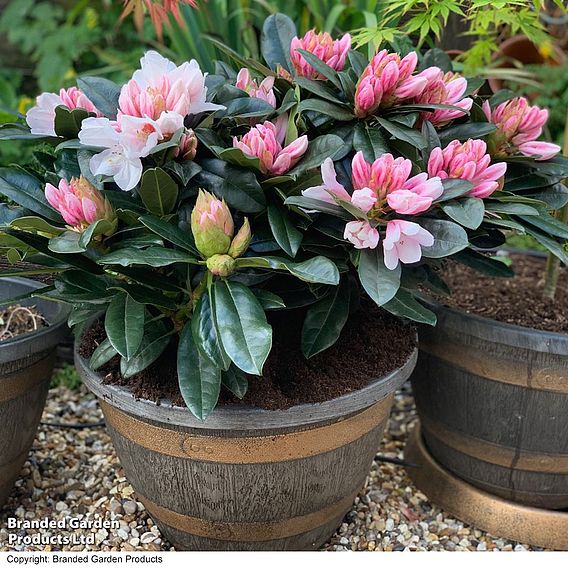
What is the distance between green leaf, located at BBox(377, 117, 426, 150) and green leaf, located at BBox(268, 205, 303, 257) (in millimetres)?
205

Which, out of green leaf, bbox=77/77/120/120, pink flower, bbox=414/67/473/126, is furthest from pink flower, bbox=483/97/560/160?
green leaf, bbox=77/77/120/120

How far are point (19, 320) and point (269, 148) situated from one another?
780 millimetres

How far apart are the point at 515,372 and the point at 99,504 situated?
3.03ft

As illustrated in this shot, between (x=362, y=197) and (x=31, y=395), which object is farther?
(x=31, y=395)

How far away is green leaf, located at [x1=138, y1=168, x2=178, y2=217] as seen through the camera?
103cm

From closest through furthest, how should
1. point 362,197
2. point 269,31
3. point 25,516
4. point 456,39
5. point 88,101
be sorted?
point 362,197
point 88,101
point 269,31
point 25,516
point 456,39

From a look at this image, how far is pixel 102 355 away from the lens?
3.96ft

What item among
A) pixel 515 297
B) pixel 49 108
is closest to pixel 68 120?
pixel 49 108

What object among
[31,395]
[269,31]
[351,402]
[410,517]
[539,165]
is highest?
[269,31]

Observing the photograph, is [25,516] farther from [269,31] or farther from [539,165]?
[539,165]

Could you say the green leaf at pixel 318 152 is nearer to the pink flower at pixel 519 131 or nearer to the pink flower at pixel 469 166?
the pink flower at pixel 469 166

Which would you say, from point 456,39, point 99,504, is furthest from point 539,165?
point 99,504

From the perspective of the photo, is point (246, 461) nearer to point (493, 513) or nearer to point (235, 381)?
point (235, 381)

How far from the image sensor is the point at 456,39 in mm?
1979
